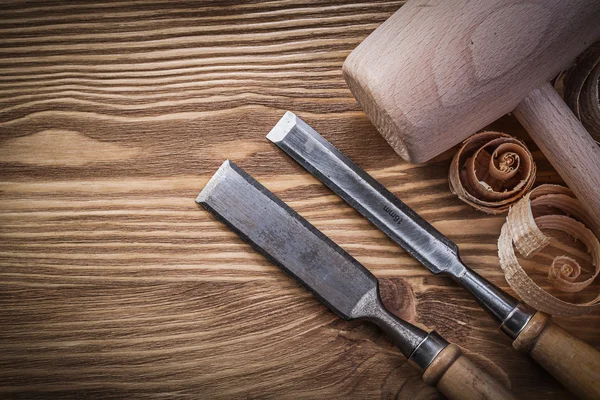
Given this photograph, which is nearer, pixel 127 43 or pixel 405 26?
pixel 405 26

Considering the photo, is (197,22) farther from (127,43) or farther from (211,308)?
(211,308)

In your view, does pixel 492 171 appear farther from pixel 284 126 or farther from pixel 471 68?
pixel 284 126

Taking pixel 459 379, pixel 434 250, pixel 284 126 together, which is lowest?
pixel 459 379

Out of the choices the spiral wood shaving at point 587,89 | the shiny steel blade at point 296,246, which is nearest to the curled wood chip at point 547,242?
the spiral wood shaving at point 587,89

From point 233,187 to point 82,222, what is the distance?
0.34m

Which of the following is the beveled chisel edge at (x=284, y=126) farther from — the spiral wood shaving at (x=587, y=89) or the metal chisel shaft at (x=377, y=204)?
the spiral wood shaving at (x=587, y=89)

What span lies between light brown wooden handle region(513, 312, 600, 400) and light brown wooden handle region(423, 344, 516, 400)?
94 mm

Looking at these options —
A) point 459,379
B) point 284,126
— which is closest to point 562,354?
point 459,379

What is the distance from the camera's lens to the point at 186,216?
3.55 feet

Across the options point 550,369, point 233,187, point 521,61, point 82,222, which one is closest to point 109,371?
point 82,222

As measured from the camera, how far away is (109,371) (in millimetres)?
1072

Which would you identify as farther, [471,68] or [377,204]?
[377,204]

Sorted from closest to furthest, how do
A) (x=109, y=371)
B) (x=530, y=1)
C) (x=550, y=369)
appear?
(x=530, y=1) < (x=550, y=369) < (x=109, y=371)

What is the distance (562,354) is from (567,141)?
39 centimetres
